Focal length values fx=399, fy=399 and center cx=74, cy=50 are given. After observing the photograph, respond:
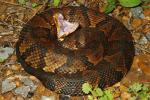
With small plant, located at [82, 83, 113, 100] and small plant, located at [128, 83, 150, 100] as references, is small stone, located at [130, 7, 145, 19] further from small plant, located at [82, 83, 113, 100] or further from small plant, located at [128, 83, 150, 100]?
small plant, located at [82, 83, 113, 100]

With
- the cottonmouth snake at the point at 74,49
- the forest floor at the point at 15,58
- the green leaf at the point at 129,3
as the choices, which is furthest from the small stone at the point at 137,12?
the cottonmouth snake at the point at 74,49

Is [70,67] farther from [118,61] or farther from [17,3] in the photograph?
[17,3]

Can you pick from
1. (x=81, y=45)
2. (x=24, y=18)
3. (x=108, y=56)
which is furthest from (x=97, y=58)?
(x=24, y=18)

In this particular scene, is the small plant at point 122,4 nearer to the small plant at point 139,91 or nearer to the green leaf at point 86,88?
the small plant at point 139,91

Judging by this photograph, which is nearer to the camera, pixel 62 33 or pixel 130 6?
pixel 62 33

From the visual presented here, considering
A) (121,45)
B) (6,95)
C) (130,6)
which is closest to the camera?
(6,95)

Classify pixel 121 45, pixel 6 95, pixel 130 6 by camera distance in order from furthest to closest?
pixel 130 6
pixel 121 45
pixel 6 95
